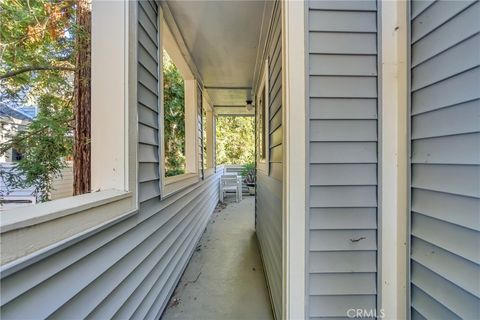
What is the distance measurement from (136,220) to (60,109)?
1728mm

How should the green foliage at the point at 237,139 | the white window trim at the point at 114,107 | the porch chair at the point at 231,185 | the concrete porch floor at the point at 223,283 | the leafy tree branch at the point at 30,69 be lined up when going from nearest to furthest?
the white window trim at the point at 114,107 → the concrete porch floor at the point at 223,283 → the leafy tree branch at the point at 30,69 → the porch chair at the point at 231,185 → the green foliage at the point at 237,139

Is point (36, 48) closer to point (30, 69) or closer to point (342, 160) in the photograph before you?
point (30, 69)

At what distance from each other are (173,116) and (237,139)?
877cm

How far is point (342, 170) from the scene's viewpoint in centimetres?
126

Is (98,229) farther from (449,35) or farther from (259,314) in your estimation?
(449,35)

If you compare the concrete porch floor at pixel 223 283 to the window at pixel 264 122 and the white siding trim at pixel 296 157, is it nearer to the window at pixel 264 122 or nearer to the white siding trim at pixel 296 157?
the white siding trim at pixel 296 157

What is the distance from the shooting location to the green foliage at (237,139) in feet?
46.3

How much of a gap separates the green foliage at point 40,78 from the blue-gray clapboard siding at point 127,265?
1.07m

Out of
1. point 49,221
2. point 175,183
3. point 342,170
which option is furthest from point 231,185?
point 49,221

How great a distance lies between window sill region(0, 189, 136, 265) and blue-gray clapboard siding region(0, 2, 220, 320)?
0.06 metres

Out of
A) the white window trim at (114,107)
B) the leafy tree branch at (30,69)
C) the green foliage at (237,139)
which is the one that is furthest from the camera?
the green foliage at (237,139)

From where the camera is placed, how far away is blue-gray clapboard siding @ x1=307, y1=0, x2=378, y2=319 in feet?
4.13

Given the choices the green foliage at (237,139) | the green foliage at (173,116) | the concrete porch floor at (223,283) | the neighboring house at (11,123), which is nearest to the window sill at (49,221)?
the concrete porch floor at (223,283)

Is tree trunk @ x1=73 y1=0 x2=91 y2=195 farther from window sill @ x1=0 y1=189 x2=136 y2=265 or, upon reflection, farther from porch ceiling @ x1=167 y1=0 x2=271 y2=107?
porch ceiling @ x1=167 y1=0 x2=271 y2=107
